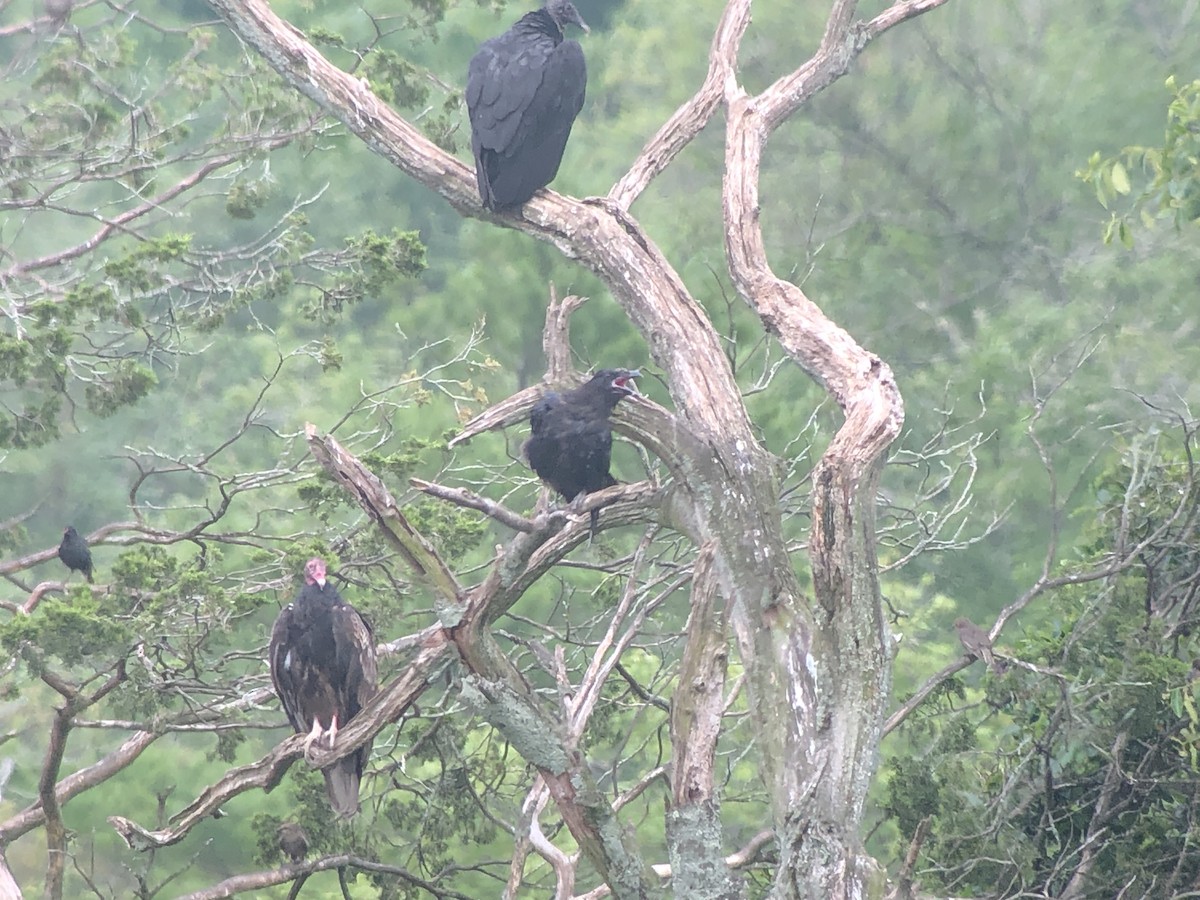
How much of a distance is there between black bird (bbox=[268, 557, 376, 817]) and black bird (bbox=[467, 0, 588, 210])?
1.34 meters

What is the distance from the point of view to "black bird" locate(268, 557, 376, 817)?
14.2ft

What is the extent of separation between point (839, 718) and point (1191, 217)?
1.92 meters

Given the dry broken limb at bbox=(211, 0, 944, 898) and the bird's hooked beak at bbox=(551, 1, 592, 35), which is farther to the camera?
the bird's hooked beak at bbox=(551, 1, 592, 35)

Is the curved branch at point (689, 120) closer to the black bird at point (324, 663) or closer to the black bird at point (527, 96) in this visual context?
the black bird at point (527, 96)

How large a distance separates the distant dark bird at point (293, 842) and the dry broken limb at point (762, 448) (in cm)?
148

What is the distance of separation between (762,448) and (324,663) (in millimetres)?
1500

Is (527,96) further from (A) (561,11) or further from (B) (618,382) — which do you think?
(B) (618,382)

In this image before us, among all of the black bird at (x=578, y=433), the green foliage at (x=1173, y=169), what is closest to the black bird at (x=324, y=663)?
the black bird at (x=578, y=433)

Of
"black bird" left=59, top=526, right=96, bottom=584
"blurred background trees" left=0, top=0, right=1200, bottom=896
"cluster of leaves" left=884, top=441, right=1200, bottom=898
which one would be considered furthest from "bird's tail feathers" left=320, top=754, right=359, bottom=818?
"black bird" left=59, top=526, right=96, bottom=584

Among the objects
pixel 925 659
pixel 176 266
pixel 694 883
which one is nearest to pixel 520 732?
pixel 694 883

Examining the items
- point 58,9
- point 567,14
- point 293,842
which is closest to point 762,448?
point 293,842

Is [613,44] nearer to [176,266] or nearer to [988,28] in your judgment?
[988,28]

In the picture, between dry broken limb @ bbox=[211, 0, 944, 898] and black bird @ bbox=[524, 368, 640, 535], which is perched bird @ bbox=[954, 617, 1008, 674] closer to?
dry broken limb @ bbox=[211, 0, 944, 898]

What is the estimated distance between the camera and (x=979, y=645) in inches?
185
